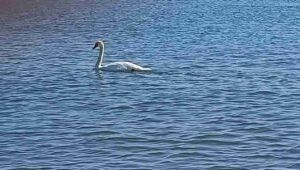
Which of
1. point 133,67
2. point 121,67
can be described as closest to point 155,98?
point 133,67

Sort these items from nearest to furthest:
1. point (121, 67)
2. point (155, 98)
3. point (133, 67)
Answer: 1. point (155, 98)
2. point (133, 67)
3. point (121, 67)

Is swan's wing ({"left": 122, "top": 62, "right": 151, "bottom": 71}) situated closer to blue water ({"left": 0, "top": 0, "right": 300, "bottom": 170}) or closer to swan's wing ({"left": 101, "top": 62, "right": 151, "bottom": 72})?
swan's wing ({"left": 101, "top": 62, "right": 151, "bottom": 72})

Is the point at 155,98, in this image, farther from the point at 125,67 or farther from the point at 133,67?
the point at 125,67

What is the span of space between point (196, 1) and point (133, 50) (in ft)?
122

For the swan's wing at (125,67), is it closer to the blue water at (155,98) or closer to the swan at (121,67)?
the swan at (121,67)

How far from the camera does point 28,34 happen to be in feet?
137

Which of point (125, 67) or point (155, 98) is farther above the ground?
point (125, 67)

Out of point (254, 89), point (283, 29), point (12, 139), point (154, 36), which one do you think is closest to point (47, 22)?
point (154, 36)

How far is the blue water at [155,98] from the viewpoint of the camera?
16234 millimetres

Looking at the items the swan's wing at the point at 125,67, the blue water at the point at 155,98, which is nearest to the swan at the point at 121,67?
the swan's wing at the point at 125,67

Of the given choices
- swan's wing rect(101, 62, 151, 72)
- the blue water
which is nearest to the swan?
swan's wing rect(101, 62, 151, 72)

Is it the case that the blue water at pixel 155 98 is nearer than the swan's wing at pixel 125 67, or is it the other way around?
the blue water at pixel 155 98

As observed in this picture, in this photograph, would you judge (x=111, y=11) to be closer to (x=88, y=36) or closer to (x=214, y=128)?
(x=88, y=36)

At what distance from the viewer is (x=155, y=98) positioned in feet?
73.7
